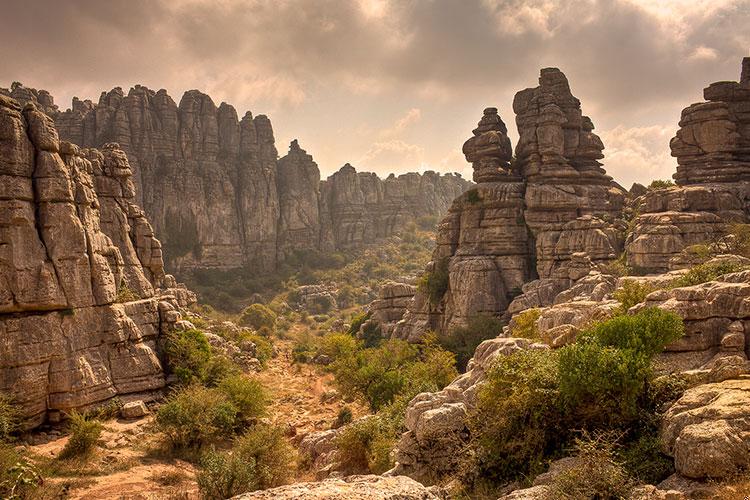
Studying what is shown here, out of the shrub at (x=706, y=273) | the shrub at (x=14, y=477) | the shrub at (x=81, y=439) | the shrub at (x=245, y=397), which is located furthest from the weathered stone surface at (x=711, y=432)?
the shrub at (x=81, y=439)

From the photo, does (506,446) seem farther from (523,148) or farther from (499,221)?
(523,148)

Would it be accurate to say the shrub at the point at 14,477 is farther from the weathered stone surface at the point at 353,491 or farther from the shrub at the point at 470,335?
the shrub at the point at 470,335

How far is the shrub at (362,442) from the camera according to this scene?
16250 mm

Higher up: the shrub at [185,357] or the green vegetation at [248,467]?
the shrub at [185,357]

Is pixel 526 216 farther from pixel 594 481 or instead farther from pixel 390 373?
pixel 594 481

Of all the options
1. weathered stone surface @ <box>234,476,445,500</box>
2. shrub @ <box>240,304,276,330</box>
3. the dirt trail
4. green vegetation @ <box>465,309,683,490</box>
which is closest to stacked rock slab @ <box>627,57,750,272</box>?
green vegetation @ <box>465,309,683,490</box>

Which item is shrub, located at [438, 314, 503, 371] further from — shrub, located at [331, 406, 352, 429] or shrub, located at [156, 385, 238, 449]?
shrub, located at [156, 385, 238, 449]

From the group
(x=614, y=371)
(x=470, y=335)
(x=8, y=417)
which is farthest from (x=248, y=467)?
(x=470, y=335)

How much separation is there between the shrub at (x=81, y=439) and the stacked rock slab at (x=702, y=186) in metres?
29.9

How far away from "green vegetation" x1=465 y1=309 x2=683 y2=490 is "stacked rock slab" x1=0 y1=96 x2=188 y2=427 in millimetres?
19362

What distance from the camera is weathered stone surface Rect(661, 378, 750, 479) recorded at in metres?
7.51

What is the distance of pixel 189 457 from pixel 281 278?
62.9 metres

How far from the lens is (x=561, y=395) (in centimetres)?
1054

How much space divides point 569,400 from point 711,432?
9.43 feet
